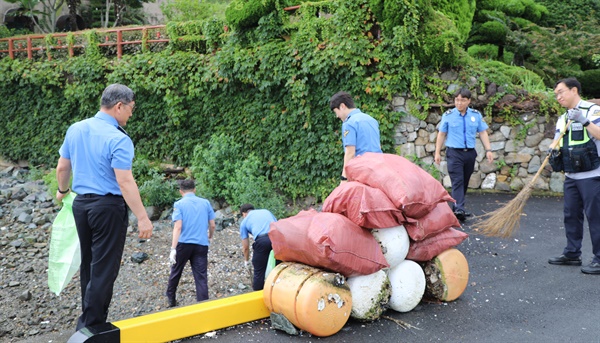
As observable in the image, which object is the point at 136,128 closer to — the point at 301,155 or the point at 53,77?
the point at 53,77

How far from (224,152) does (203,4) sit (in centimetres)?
1090

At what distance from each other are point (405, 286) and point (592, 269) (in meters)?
2.47

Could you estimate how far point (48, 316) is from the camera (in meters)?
8.80

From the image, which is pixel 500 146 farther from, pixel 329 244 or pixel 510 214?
pixel 329 244

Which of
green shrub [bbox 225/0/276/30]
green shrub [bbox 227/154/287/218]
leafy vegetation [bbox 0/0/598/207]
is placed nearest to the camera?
leafy vegetation [bbox 0/0/598/207]

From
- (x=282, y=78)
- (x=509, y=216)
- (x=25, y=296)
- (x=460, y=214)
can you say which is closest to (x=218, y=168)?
(x=282, y=78)

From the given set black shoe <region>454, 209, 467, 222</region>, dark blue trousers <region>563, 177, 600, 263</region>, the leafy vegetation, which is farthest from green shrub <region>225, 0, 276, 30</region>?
dark blue trousers <region>563, 177, 600, 263</region>

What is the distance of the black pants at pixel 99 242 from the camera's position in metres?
4.50

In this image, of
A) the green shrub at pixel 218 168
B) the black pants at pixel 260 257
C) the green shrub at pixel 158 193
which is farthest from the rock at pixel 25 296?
the black pants at pixel 260 257

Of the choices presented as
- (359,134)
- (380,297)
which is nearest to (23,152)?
(359,134)

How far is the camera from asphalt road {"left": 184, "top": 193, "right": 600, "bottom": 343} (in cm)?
464

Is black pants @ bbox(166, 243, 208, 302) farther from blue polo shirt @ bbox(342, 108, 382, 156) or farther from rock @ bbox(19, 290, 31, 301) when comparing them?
rock @ bbox(19, 290, 31, 301)

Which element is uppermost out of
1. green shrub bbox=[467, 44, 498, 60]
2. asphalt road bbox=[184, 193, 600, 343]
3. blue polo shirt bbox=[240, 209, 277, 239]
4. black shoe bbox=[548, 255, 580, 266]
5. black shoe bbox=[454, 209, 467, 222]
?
green shrub bbox=[467, 44, 498, 60]

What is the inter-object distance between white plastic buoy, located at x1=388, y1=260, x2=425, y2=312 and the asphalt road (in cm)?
10
